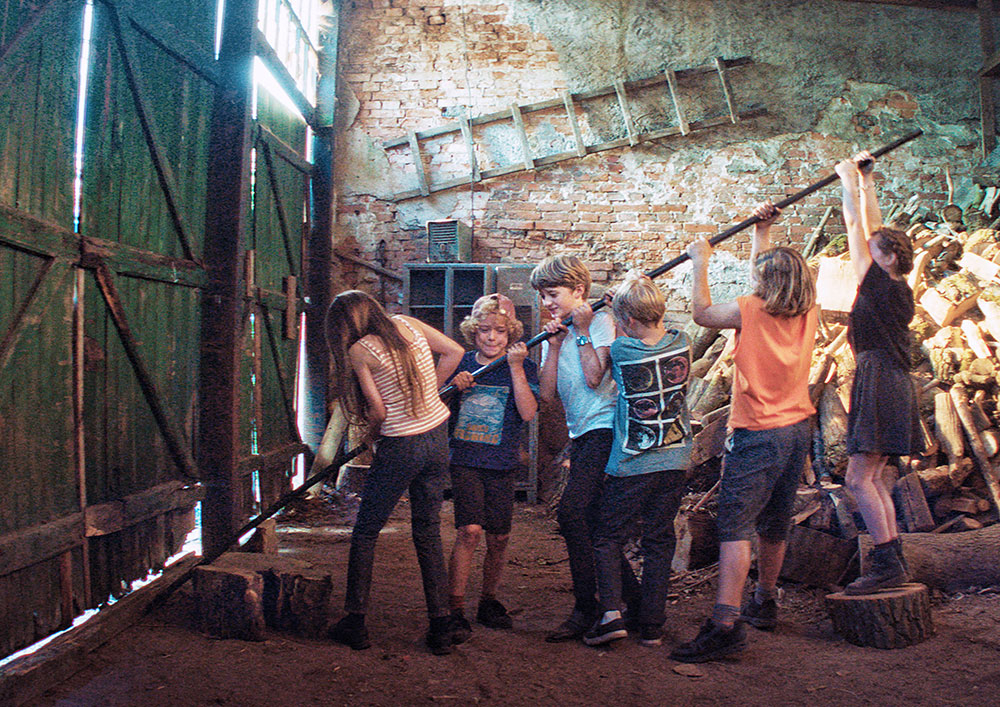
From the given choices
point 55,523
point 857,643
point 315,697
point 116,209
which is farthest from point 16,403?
point 857,643

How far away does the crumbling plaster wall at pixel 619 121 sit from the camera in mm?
8398

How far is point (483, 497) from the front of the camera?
11.5ft

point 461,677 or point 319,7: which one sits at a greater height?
point 319,7

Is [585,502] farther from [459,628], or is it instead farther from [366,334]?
[366,334]

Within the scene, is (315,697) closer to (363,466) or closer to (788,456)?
(788,456)

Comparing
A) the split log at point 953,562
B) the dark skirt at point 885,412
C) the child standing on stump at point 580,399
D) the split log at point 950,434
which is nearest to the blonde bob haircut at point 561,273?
the child standing on stump at point 580,399

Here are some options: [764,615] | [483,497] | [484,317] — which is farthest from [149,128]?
[764,615]

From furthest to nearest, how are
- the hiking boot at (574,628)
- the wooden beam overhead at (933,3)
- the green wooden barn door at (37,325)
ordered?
the wooden beam overhead at (933,3) → the hiking boot at (574,628) → the green wooden barn door at (37,325)

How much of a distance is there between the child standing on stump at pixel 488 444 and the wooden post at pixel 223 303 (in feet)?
6.62

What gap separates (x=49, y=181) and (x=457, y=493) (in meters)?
2.29

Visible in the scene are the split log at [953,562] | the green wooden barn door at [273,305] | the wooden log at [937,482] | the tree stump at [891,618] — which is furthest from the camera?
the green wooden barn door at [273,305]

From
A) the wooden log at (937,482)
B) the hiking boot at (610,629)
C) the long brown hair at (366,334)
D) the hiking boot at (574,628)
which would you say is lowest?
the hiking boot at (574,628)

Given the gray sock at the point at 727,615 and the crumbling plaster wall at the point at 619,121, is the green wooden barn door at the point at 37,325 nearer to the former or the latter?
the gray sock at the point at 727,615

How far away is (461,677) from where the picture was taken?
3055mm
